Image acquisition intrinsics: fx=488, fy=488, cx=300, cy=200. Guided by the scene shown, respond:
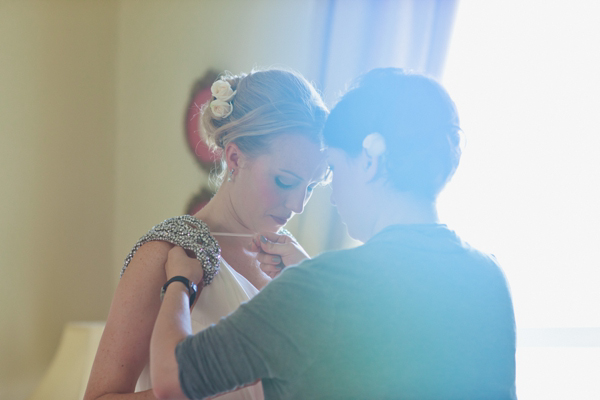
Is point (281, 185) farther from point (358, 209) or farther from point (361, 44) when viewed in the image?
point (361, 44)

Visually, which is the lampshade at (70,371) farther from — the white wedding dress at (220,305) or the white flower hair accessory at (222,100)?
the white flower hair accessory at (222,100)

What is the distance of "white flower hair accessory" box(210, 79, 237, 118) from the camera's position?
111 centimetres

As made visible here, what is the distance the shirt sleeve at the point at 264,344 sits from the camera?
601mm

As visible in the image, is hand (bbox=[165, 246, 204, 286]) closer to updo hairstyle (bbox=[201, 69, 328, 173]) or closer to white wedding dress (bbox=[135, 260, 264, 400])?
white wedding dress (bbox=[135, 260, 264, 400])

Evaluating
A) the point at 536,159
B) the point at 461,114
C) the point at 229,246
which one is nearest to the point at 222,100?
the point at 229,246

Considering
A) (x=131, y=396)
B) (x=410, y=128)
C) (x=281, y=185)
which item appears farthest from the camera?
(x=281, y=185)

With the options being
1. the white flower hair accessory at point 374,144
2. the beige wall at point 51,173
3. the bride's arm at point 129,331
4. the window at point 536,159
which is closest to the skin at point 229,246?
the bride's arm at point 129,331

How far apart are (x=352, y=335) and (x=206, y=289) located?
18.3 inches

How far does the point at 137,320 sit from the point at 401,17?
1460 mm

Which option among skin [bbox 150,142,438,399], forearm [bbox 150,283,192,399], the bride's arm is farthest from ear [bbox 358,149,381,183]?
the bride's arm

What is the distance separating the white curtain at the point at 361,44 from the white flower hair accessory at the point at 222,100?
2.49 feet

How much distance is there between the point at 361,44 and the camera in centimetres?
185

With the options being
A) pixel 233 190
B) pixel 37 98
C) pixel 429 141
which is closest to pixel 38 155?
pixel 37 98

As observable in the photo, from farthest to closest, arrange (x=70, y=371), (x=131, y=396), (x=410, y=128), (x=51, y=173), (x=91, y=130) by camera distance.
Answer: (x=91, y=130) < (x=51, y=173) < (x=70, y=371) < (x=131, y=396) < (x=410, y=128)
